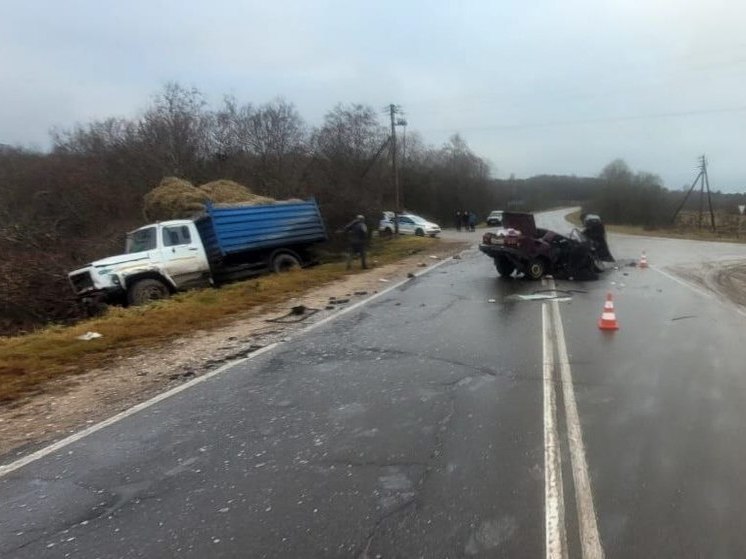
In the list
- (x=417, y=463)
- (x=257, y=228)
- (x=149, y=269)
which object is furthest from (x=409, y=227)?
(x=417, y=463)

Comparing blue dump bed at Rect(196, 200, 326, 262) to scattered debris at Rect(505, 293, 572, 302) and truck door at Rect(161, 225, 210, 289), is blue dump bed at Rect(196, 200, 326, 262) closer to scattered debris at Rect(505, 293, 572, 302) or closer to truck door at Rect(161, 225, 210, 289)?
truck door at Rect(161, 225, 210, 289)

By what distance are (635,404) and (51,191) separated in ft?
94.5

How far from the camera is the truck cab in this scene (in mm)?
13648

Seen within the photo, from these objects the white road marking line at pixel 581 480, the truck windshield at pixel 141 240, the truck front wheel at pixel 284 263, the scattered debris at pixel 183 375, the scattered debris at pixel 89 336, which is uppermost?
the truck windshield at pixel 141 240

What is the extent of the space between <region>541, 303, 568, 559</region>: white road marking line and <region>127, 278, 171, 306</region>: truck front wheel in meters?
10.5

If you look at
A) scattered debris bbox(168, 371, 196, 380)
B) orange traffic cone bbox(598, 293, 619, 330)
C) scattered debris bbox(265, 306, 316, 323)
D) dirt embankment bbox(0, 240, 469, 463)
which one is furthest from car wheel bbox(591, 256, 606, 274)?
scattered debris bbox(168, 371, 196, 380)

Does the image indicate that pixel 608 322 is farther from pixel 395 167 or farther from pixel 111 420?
pixel 395 167

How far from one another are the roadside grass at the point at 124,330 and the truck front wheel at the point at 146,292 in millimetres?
625

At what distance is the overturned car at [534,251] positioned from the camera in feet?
53.7

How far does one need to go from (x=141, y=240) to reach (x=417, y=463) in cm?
1253

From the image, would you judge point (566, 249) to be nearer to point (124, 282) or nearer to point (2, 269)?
point (124, 282)

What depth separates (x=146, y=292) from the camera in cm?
1414

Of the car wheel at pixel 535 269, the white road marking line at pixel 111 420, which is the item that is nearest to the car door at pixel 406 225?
the car wheel at pixel 535 269

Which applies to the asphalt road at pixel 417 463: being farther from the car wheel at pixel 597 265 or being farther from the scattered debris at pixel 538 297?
the car wheel at pixel 597 265
